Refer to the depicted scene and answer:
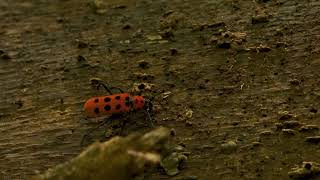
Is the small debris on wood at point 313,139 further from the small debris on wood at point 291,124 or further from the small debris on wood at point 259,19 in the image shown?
the small debris on wood at point 259,19

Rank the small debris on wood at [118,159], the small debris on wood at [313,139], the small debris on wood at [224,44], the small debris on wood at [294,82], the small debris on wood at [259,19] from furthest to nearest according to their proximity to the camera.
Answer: the small debris on wood at [259,19]
the small debris on wood at [224,44]
the small debris on wood at [294,82]
the small debris on wood at [313,139]
the small debris on wood at [118,159]

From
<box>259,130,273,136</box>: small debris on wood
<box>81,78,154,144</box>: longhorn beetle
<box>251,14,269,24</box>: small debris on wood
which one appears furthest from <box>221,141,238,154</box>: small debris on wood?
<box>251,14,269,24</box>: small debris on wood

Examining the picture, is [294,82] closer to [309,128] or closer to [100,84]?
[309,128]

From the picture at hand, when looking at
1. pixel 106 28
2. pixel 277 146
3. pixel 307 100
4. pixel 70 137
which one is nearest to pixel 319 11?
pixel 307 100

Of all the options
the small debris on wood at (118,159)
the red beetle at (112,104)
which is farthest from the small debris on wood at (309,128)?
the small debris on wood at (118,159)

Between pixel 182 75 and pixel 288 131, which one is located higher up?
pixel 182 75

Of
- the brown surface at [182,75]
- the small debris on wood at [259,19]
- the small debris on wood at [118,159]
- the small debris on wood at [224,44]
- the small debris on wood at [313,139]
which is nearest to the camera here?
the small debris on wood at [118,159]

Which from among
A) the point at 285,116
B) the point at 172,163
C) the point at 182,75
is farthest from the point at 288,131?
the point at 182,75

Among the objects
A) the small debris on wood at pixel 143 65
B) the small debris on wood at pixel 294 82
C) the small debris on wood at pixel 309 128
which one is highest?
the small debris on wood at pixel 143 65
